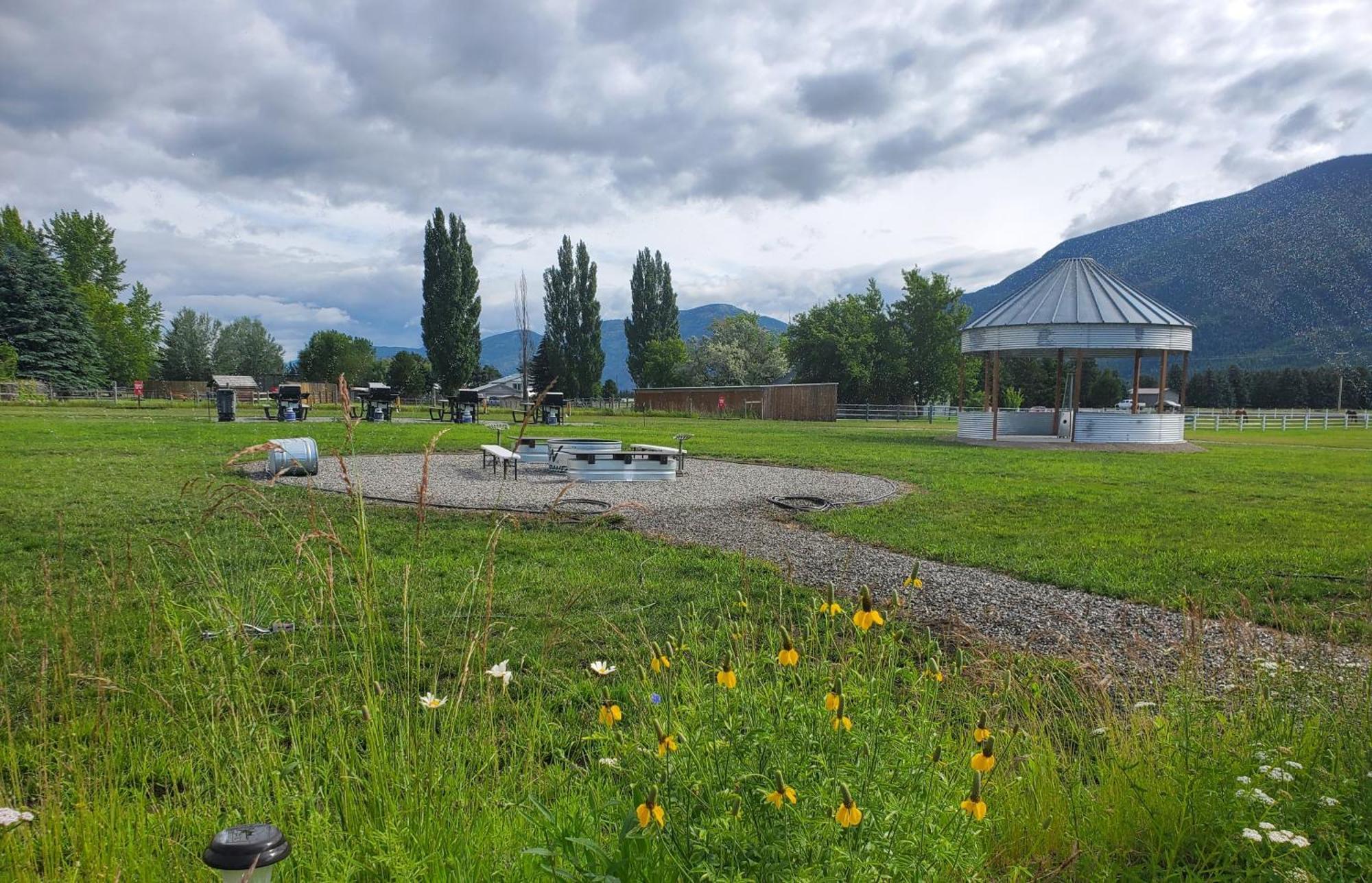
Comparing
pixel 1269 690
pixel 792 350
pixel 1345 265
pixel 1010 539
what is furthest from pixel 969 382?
pixel 1345 265

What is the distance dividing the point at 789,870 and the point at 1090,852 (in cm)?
95

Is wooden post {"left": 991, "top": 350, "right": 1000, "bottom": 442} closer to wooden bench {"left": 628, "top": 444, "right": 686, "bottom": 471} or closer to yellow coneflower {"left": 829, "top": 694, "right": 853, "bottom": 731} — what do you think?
wooden bench {"left": 628, "top": 444, "right": 686, "bottom": 471}

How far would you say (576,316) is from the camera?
55.6 m

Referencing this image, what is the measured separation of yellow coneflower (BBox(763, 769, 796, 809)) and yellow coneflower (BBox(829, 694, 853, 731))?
0.66 feet

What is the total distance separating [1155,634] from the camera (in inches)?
163

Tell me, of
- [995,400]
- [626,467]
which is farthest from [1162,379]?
[626,467]

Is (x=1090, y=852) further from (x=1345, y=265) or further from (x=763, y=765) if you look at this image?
(x=1345, y=265)

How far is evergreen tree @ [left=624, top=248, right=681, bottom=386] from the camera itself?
58.4 m

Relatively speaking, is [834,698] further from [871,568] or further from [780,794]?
[871,568]

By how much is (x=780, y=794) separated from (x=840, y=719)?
0.23 meters

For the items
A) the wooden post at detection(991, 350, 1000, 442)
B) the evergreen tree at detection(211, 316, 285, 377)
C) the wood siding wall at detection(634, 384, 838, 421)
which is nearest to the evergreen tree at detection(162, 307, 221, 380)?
the evergreen tree at detection(211, 316, 285, 377)

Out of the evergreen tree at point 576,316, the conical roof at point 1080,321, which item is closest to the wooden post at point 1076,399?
the conical roof at point 1080,321

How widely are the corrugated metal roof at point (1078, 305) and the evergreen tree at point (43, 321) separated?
168 feet

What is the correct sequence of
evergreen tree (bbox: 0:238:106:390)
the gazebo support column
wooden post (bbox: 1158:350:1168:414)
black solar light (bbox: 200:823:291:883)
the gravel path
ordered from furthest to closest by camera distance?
evergreen tree (bbox: 0:238:106:390) → the gazebo support column → wooden post (bbox: 1158:350:1168:414) → the gravel path → black solar light (bbox: 200:823:291:883)
